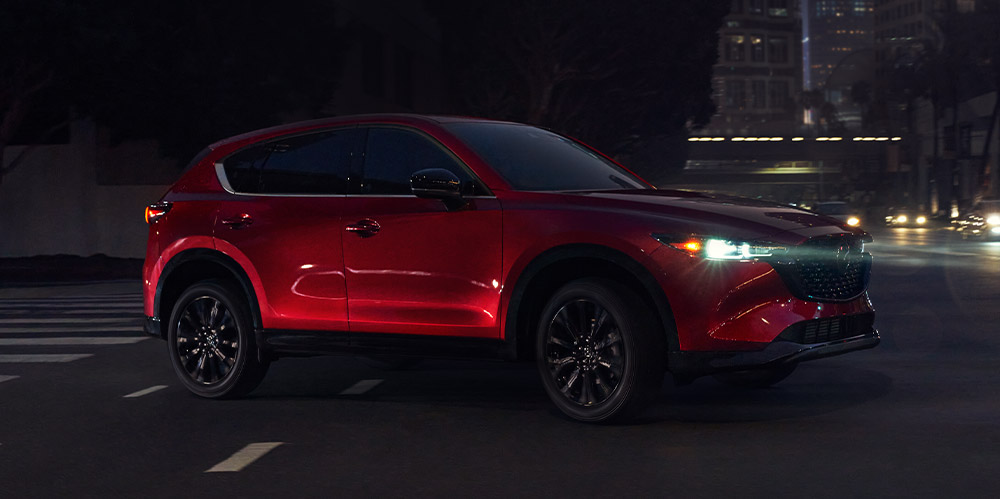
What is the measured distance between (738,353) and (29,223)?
28.4 metres

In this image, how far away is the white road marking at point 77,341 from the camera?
12688 mm

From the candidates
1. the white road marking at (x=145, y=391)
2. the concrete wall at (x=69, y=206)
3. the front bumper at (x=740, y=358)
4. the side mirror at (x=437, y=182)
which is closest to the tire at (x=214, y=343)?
the white road marking at (x=145, y=391)

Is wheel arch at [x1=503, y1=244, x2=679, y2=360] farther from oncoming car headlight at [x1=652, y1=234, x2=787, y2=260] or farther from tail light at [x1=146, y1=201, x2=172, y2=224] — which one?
tail light at [x1=146, y1=201, x2=172, y2=224]

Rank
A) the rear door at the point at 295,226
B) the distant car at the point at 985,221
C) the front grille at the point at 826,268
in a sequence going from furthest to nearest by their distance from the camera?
the distant car at the point at 985,221 < the rear door at the point at 295,226 < the front grille at the point at 826,268

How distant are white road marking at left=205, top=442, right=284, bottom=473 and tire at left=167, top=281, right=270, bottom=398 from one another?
5.14 ft

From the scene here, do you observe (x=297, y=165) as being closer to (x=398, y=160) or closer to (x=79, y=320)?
(x=398, y=160)

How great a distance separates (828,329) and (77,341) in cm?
816

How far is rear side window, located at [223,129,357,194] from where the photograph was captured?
326 inches

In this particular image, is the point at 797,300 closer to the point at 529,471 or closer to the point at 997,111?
the point at 529,471

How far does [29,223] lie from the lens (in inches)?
1273

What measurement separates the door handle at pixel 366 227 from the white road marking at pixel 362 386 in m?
1.41

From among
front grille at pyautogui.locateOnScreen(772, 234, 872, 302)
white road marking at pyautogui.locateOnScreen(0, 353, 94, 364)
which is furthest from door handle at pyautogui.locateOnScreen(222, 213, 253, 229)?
front grille at pyautogui.locateOnScreen(772, 234, 872, 302)

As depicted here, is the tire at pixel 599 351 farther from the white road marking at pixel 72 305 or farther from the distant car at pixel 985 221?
the distant car at pixel 985 221

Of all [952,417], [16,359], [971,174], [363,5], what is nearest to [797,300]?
[952,417]
